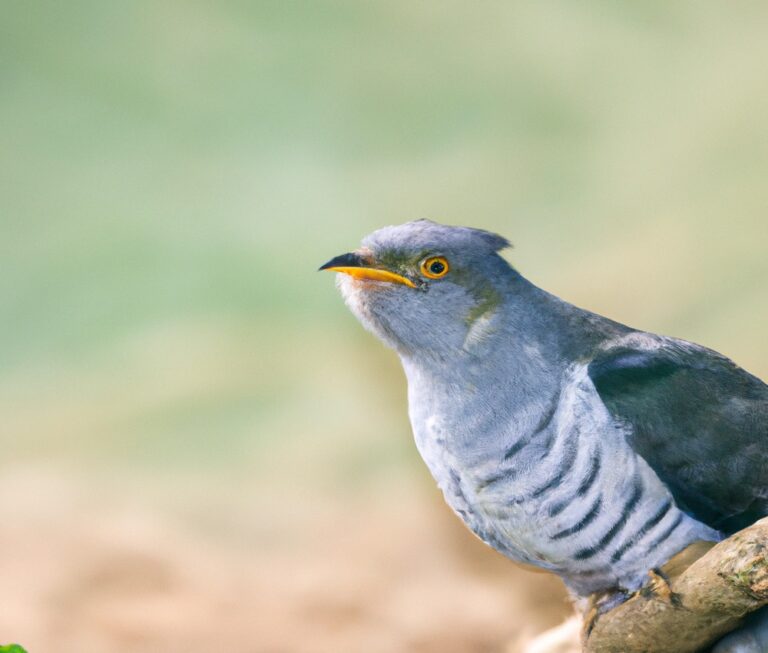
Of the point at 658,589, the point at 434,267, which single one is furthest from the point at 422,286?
the point at 658,589

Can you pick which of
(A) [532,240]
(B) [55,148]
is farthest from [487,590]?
(B) [55,148]

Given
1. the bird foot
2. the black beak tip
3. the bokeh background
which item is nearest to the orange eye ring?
the black beak tip

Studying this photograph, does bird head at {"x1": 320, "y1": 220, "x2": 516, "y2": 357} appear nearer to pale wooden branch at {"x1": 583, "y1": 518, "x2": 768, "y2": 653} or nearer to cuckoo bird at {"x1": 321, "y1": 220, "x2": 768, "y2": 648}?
cuckoo bird at {"x1": 321, "y1": 220, "x2": 768, "y2": 648}

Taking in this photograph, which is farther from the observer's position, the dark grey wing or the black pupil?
the black pupil

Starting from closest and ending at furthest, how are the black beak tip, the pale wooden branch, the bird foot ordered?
1. the pale wooden branch
2. the bird foot
3. the black beak tip

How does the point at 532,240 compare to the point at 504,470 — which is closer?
the point at 504,470

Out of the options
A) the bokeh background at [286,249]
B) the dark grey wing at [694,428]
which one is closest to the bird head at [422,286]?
the dark grey wing at [694,428]

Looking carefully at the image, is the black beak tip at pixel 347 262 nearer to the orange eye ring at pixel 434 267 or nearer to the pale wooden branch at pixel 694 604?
the orange eye ring at pixel 434 267

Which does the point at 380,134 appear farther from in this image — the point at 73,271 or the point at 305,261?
the point at 73,271
